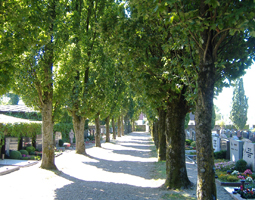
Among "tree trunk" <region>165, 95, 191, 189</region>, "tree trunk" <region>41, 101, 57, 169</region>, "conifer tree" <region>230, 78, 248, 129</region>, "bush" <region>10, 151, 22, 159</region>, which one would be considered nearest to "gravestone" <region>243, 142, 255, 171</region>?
"tree trunk" <region>165, 95, 191, 189</region>

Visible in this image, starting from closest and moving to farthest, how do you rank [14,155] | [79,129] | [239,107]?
[14,155], [79,129], [239,107]

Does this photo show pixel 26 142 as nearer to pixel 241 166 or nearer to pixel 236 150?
pixel 236 150

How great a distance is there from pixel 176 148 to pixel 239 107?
2421 inches

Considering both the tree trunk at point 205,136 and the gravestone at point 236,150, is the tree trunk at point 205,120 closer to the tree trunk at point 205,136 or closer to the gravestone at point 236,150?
the tree trunk at point 205,136

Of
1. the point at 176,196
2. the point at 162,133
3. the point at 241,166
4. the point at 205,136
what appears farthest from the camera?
the point at 162,133

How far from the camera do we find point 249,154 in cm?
1254

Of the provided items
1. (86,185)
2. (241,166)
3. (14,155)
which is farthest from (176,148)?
(14,155)

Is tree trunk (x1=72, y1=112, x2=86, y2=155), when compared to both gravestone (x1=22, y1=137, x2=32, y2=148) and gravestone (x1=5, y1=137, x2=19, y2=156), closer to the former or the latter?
gravestone (x1=5, y1=137, x2=19, y2=156)

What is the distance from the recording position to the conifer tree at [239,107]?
207 ft

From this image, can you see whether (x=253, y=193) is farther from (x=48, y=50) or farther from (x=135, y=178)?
(x=48, y=50)

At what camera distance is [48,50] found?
11750 mm

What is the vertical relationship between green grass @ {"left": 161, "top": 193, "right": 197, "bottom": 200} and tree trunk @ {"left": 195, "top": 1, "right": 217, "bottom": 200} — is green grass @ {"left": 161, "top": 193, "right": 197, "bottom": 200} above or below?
below

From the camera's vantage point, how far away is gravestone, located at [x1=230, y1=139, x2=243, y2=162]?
13.9 meters

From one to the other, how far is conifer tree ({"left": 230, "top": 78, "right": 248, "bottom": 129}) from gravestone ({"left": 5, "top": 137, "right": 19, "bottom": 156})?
58.0m
